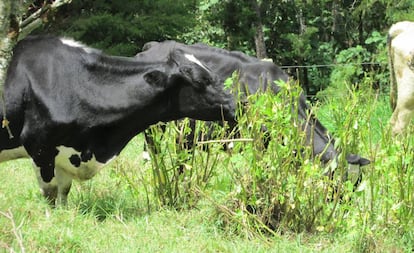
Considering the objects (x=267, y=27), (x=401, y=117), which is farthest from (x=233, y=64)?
(x=267, y=27)

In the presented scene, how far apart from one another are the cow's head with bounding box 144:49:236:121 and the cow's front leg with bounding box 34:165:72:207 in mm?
1046

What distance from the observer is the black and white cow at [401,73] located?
9.20 metres

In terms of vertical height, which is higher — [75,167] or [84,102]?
[84,102]

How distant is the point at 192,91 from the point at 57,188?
1.37 meters

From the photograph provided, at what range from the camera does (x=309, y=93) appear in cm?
1834

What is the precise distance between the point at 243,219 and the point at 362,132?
42.0 inches

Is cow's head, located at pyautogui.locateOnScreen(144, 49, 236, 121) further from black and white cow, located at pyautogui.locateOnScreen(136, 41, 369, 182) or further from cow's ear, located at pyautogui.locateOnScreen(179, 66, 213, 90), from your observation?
black and white cow, located at pyautogui.locateOnScreen(136, 41, 369, 182)

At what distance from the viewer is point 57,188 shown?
5605 millimetres

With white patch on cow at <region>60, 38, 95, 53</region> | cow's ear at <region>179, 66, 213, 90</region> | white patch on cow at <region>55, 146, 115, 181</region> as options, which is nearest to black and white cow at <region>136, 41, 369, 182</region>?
white patch on cow at <region>60, 38, 95, 53</region>

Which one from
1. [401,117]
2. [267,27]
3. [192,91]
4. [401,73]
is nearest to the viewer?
[192,91]

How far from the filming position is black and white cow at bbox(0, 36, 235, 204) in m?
5.29

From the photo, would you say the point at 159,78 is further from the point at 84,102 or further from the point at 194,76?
the point at 84,102

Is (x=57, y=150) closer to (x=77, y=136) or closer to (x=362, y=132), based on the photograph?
(x=77, y=136)

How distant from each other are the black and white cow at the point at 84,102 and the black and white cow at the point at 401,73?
434 centimetres
